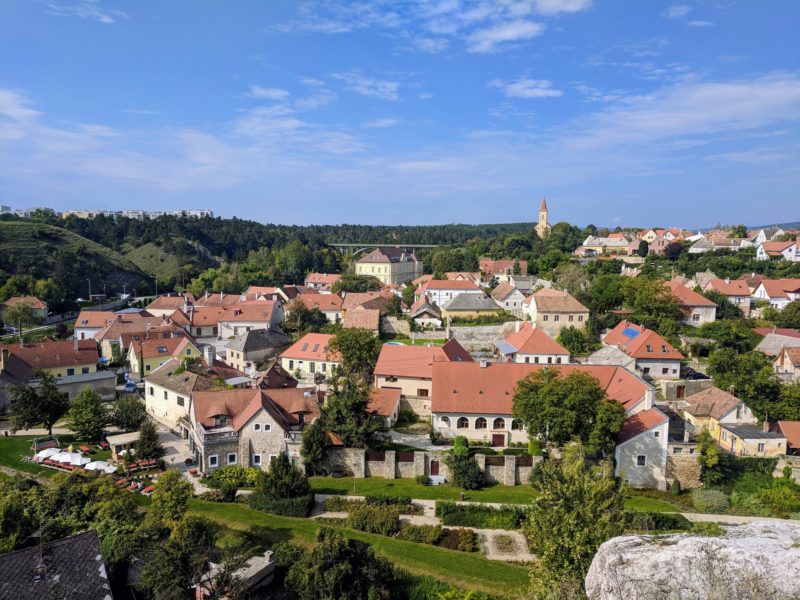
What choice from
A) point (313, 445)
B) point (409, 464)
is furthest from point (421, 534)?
point (313, 445)

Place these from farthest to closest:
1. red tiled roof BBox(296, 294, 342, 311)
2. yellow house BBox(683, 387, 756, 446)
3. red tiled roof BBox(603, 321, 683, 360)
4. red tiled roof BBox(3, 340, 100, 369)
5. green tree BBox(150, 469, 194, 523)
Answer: red tiled roof BBox(296, 294, 342, 311) → red tiled roof BBox(3, 340, 100, 369) → red tiled roof BBox(603, 321, 683, 360) → yellow house BBox(683, 387, 756, 446) → green tree BBox(150, 469, 194, 523)

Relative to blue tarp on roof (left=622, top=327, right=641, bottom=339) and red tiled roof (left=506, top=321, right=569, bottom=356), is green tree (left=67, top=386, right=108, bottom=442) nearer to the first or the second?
red tiled roof (left=506, top=321, right=569, bottom=356)

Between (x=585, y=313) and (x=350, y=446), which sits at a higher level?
(x=585, y=313)

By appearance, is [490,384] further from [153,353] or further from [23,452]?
[153,353]

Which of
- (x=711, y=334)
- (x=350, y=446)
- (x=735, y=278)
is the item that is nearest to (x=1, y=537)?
(x=350, y=446)

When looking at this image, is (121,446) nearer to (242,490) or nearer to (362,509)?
(242,490)

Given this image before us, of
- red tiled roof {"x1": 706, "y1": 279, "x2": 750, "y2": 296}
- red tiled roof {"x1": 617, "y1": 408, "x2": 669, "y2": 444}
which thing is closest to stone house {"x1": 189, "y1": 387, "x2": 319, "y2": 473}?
red tiled roof {"x1": 617, "y1": 408, "x2": 669, "y2": 444}

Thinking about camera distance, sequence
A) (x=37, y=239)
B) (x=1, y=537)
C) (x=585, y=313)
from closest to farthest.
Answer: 1. (x=1, y=537)
2. (x=585, y=313)
3. (x=37, y=239)
